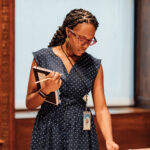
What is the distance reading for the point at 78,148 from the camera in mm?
1898

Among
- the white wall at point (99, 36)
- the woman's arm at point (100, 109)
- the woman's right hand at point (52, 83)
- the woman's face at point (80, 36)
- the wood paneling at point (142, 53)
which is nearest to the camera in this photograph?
the woman's right hand at point (52, 83)

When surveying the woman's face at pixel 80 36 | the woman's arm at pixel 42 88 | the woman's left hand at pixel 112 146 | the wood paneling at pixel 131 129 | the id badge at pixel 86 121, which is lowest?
the wood paneling at pixel 131 129

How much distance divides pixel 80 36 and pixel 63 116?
43 centimetres

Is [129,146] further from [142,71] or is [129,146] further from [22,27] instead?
[22,27]

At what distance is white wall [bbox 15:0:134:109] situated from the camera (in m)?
3.94

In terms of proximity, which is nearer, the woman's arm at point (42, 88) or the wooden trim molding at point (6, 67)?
the woman's arm at point (42, 88)

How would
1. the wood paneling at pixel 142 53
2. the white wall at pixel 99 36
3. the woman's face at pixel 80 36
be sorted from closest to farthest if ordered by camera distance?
1. the woman's face at pixel 80 36
2. the white wall at pixel 99 36
3. the wood paneling at pixel 142 53

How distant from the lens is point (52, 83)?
66.3 inches

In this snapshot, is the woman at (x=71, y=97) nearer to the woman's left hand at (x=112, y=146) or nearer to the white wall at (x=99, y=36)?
the woman's left hand at (x=112, y=146)

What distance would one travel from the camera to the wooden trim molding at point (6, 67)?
323 cm

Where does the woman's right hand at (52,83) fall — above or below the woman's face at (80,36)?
below

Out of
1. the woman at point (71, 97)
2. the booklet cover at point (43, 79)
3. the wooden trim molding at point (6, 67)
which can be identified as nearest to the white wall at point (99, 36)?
the wooden trim molding at point (6, 67)

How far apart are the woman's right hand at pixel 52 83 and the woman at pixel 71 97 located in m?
0.10

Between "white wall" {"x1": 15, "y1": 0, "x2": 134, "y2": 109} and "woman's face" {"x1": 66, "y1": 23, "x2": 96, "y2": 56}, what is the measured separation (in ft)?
7.00
